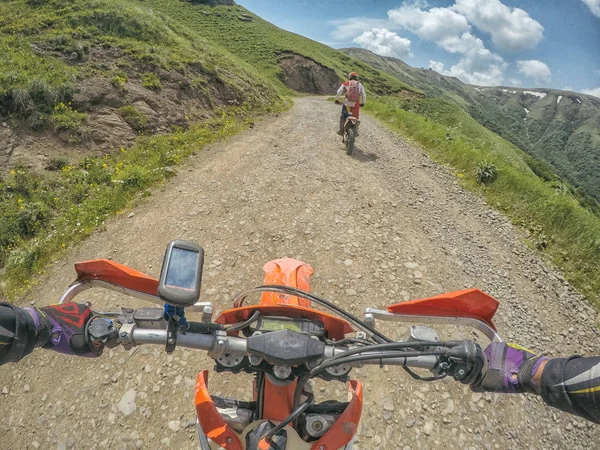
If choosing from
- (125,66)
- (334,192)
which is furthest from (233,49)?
(334,192)

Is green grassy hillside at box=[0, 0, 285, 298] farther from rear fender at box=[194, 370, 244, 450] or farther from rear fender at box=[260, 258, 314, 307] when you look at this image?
rear fender at box=[194, 370, 244, 450]

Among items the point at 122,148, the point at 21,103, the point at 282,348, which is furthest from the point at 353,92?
the point at 282,348

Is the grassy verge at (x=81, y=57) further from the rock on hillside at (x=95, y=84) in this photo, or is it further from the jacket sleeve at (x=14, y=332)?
the jacket sleeve at (x=14, y=332)

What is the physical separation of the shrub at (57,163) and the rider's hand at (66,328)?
27.1 ft

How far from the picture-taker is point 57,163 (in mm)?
8211

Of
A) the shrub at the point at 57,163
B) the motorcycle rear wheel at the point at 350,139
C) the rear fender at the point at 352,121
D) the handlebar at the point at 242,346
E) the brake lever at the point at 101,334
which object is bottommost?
the shrub at the point at 57,163

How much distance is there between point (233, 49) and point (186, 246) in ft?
170

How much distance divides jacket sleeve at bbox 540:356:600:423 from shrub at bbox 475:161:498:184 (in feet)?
27.3

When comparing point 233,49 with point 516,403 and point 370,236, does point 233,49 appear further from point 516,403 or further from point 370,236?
point 516,403

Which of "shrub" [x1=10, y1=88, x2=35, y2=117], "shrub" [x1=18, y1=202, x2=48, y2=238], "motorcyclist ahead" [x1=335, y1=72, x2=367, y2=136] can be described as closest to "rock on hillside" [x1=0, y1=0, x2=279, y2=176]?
"shrub" [x1=10, y1=88, x2=35, y2=117]

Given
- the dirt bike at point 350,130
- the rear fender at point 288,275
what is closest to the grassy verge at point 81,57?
the dirt bike at point 350,130

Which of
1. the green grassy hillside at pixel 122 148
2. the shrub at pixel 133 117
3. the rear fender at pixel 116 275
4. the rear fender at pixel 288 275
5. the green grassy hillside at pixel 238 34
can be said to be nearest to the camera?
the rear fender at pixel 116 275

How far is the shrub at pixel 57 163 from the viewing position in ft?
26.6

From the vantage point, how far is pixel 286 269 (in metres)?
3.09
